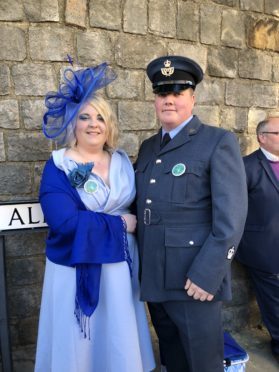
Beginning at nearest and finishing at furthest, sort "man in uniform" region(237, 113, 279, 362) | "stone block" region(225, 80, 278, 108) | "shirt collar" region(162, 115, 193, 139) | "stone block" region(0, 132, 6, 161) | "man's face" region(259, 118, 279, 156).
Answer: "shirt collar" region(162, 115, 193, 139), "stone block" region(0, 132, 6, 161), "man in uniform" region(237, 113, 279, 362), "man's face" region(259, 118, 279, 156), "stone block" region(225, 80, 278, 108)

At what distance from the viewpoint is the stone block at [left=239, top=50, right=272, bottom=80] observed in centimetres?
307

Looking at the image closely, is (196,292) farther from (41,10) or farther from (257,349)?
(41,10)

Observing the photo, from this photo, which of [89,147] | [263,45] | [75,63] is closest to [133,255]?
[89,147]

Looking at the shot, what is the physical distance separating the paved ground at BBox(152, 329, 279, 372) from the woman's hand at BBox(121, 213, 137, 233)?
122cm

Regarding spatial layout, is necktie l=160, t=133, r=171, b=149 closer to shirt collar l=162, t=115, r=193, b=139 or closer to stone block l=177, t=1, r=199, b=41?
shirt collar l=162, t=115, r=193, b=139

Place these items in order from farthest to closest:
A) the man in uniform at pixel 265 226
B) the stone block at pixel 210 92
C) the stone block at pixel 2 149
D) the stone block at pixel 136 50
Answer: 1. the stone block at pixel 210 92
2. the man in uniform at pixel 265 226
3. the stone block at pixel 136 50
4. the stone block at pixel 2 149

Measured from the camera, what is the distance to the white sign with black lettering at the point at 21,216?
203 cm

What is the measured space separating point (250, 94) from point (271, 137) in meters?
0.52

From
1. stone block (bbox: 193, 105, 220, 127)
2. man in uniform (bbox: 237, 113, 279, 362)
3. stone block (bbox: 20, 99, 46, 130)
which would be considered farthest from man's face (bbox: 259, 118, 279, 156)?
stone block (bbox: 20, 99, 46, 130)

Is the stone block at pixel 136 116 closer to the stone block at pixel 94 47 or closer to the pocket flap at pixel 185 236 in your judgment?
the stone block at pixel 94 47

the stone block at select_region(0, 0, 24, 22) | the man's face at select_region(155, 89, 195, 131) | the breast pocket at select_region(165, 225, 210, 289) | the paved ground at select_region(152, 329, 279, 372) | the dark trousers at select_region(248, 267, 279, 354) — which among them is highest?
the stone block at select_region(0, 0, 24, 22)

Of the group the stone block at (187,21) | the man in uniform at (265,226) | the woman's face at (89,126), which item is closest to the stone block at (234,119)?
the man in uniform at (265,226)

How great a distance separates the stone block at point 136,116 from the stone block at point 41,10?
0.73 m

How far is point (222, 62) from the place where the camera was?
2982 millimetres
